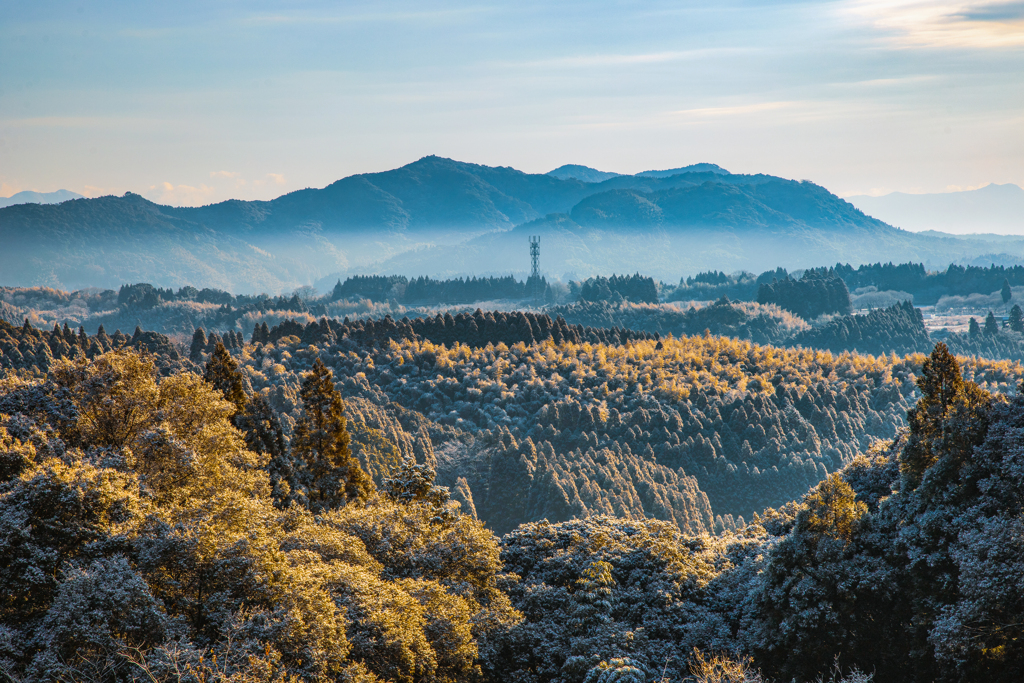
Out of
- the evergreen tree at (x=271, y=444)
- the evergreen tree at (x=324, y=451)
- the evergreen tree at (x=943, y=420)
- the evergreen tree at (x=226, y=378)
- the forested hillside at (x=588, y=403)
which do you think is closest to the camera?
the evergreen tree at (x=943, y=420)

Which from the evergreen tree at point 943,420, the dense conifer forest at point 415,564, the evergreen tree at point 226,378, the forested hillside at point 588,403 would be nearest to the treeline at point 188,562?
the dense conifer forest at point 415,564

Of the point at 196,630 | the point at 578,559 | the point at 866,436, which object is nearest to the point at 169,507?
the point at 196,630

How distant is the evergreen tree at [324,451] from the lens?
60.6 m

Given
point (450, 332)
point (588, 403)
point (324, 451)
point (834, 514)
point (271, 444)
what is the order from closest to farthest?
point (834, 514), point (324, 451), point (271, 444), point (588, 403), point (450, 332)

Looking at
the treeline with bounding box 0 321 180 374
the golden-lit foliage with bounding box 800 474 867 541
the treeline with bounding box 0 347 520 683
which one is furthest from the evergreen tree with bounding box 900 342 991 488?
the treeline with bounding box 0 321 180 374

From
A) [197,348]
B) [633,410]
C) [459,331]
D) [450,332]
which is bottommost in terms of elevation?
[633,410]

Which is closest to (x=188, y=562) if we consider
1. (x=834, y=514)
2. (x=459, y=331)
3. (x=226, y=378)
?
(x=834, y=514)

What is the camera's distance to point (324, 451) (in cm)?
6144

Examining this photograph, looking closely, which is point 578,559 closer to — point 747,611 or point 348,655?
point 747,611

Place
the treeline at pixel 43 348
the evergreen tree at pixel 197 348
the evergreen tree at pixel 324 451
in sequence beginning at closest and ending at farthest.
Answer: the evergreen tree at pixel 324 451
the treeline at pixel 43 348
the evergreen tree at pixel 197 348

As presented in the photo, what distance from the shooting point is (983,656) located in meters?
30.6

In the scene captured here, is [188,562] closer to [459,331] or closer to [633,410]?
[633,410]

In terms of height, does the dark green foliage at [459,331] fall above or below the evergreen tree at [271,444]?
above

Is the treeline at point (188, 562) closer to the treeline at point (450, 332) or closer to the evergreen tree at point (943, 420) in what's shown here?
the evergreen tree at point (943, 420)
